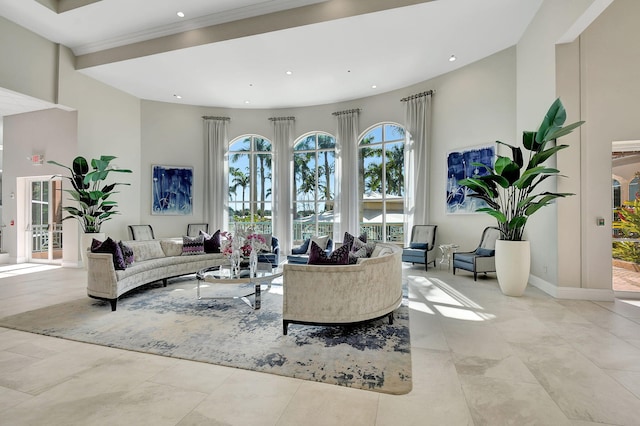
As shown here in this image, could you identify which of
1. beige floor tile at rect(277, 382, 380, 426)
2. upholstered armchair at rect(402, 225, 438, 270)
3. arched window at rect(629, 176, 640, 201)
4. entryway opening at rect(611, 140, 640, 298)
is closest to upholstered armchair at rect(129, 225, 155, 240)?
upholstered armchair at rect(402, 225, 438, 270)

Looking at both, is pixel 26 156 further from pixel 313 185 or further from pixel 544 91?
pixel 544 91

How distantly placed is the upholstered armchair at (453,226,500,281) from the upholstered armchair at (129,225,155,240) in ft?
27.2

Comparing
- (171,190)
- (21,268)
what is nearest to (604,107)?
(171,190)

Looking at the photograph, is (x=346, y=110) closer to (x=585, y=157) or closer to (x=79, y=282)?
(x=585, y=157)

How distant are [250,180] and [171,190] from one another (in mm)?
2439

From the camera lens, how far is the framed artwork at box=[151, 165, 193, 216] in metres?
9.14

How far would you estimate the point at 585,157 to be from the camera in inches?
183

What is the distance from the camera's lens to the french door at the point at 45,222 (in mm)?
8039

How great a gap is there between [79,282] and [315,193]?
620cm

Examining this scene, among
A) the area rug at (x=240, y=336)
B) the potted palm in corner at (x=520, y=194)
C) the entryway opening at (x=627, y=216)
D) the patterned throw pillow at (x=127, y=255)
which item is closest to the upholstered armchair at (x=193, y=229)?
the patterned throw pillow at (x=127, y=255)

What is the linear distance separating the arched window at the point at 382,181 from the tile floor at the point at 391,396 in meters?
5.11

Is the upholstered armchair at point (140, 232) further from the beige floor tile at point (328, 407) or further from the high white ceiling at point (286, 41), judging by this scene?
the beige floor tile at point (328, 407)

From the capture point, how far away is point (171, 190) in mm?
9266

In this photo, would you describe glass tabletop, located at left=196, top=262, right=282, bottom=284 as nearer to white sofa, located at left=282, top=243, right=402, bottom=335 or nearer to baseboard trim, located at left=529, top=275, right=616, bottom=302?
white sofa, located at left=282, top=243, right=402, bottom=335
